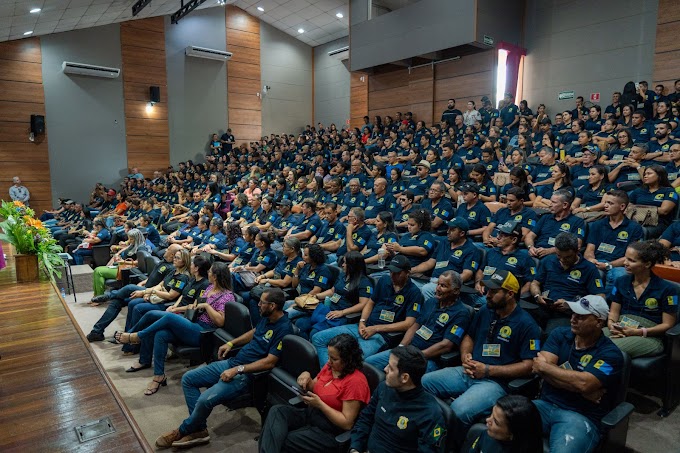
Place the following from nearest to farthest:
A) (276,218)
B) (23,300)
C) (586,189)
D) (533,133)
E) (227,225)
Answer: (23,300) → (586,189) → (227,225) → (276,218) → (533,133)

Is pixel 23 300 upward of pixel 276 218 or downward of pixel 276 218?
downward

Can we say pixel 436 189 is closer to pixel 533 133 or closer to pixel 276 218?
pixel 276 218

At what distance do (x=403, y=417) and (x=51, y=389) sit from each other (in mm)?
1873

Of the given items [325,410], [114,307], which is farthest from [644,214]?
[114,307]

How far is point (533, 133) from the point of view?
654 cm

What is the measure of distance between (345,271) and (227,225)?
8.61ft

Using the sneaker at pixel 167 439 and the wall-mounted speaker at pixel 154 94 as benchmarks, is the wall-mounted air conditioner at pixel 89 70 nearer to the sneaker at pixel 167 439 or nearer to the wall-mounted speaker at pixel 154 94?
the wall-mounted speaker at pixel 154 94

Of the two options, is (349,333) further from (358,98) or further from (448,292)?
(358,98)

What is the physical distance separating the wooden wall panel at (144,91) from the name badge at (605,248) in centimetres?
1143

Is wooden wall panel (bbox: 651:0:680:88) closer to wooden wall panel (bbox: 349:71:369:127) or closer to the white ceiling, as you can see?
wooden wall panel (bbox: 349:71:369:127)

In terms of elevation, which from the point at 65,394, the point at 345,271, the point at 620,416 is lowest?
the point at 65,394

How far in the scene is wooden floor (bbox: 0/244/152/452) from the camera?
6.39 feet

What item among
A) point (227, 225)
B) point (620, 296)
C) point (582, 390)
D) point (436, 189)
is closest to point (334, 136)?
point (227, 225)

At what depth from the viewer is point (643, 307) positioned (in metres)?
2.42
